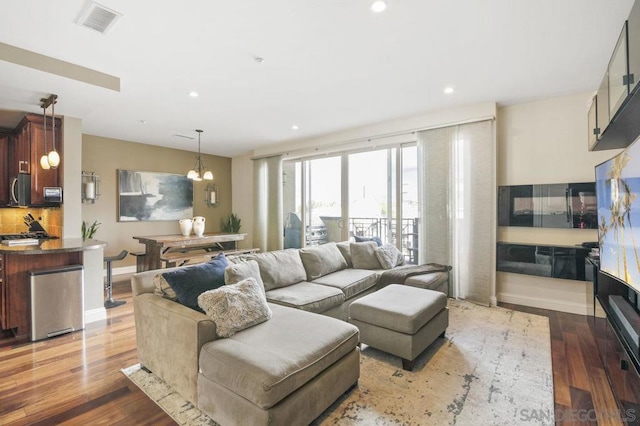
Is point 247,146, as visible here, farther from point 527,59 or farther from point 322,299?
point 527,59

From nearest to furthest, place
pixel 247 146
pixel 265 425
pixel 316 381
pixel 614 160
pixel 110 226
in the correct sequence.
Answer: pixel 265 425, pixel 316 381, pixel 614 160, pixel 110 226, pixel 247 146

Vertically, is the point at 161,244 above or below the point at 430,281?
above

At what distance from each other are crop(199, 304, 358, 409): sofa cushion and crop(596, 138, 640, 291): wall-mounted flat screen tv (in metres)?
1.80

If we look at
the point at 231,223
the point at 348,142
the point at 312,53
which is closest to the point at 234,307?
the point at 312,53

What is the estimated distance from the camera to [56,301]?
3176 millimetres

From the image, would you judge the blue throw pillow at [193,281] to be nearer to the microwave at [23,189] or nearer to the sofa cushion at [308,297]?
the sofa cushion at [308,297]

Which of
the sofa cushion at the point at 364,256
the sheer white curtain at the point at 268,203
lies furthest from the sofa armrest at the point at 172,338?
the sheer white curtain at the point at 268,203

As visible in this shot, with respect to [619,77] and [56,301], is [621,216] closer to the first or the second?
[619,77]

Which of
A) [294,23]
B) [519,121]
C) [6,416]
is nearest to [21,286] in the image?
[6,416]

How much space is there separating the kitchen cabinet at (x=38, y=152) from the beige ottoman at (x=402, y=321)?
3945mm

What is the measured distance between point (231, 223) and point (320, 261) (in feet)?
14.6

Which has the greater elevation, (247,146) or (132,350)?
(247,146)

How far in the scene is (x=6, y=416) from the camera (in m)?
1.94

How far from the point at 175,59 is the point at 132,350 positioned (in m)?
2.74
